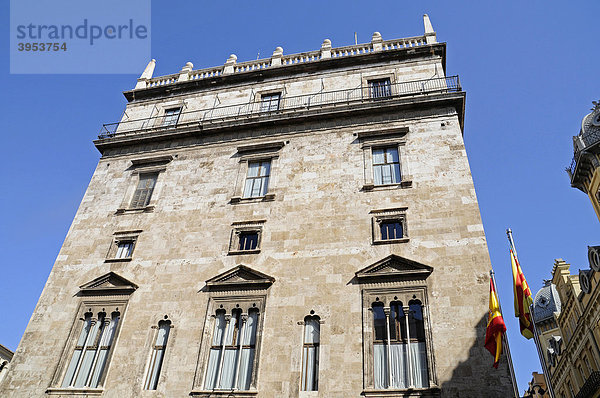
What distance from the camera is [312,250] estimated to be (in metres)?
16.7

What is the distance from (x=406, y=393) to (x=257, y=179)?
1124cm

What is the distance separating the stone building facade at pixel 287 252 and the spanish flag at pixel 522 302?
1401mm

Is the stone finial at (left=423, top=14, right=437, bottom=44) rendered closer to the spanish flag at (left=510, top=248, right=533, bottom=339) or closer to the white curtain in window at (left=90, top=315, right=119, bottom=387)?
the spanish flag at (left=510, top=248, right=533, bottom=339)

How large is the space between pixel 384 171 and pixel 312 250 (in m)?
4.98

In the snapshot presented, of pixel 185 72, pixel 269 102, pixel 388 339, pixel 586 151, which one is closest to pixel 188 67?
pixel 185 72

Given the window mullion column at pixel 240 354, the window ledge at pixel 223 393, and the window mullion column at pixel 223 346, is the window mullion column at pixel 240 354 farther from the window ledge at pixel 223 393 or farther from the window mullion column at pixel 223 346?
the window mullion column at pixel 223 346

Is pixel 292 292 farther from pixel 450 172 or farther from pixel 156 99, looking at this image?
pixel 156 99

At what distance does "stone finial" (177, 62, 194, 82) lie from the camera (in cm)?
2601

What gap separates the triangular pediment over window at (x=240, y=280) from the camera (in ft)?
53.0

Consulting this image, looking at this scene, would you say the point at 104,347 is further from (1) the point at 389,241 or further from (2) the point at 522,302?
(2) the point at 522,302

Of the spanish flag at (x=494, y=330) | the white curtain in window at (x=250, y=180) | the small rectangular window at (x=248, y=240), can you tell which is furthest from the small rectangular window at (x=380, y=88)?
the spanish flag at (x=494, y=330)

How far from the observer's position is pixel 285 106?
73.9ft

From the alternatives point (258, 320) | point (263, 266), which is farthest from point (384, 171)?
point (258, 320)

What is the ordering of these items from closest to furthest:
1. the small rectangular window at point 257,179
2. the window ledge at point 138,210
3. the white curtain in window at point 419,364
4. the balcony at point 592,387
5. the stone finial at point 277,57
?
the white curtain in window at point 419,364 < the small rectangular window at point 257,179 < the window ledge at point 138,210 < the stone finial at point 277,57 < the balcony at point 592,387
